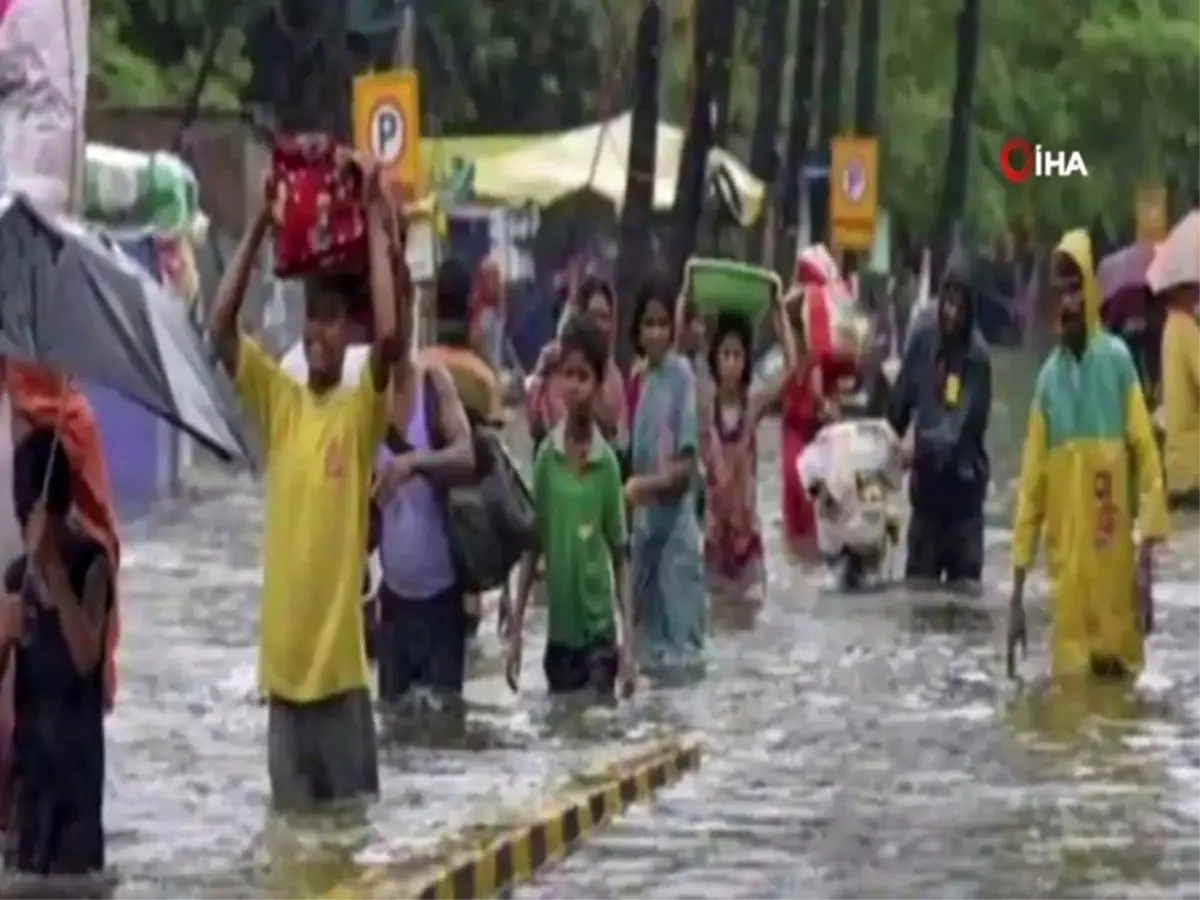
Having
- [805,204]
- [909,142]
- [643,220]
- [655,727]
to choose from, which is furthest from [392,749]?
[909,142]

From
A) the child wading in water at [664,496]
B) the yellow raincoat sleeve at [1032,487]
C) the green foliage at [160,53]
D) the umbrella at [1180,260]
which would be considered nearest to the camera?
the yellow raincoat sleeve at [1032,487]

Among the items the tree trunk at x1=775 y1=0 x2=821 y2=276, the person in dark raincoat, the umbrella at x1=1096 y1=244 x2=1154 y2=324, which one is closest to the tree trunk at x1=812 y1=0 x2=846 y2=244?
the tree trunk at x1=775 y1=0 x2=821 y2=276

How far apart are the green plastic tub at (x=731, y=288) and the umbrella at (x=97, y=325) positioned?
12.3 meters

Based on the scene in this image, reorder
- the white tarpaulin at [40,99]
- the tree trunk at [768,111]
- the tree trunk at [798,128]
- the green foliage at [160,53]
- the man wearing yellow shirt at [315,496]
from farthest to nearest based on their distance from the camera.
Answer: the tree trunk at [798,128] → the tree trunk at [768,111] → the green foliage at [160,53] → the man wearing yellow shirt at [315,496] → the white tarpaulin at [40,99]

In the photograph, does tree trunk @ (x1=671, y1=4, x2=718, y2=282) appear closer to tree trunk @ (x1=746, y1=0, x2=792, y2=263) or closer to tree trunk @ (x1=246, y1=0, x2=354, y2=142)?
tree trunk @ (x1=246, y1=0, x2=354, y2=142)

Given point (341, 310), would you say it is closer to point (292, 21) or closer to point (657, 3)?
point (657, 3)

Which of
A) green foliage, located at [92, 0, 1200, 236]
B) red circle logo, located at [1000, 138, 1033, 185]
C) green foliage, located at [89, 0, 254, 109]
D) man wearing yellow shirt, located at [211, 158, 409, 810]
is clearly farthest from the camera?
red circle logo, located at [1000, 138, 1033, 185]

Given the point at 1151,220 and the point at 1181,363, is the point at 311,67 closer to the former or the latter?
the point at 1151,220

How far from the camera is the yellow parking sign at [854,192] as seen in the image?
37.3m

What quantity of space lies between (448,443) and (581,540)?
4.71 feet

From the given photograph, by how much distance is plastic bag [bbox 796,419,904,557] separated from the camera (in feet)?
71.2

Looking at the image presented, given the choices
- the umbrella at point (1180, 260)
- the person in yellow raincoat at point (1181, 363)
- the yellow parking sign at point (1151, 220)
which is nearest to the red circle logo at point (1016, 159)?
the yellow parking sign at point (1151, 220)

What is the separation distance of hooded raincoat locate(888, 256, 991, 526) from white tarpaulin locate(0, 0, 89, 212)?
11.1 meters

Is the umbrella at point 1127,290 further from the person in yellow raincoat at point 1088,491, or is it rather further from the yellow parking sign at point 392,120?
the person in yellow raincoat at point 1088,491
